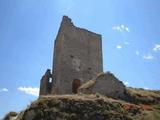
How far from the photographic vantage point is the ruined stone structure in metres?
25.5

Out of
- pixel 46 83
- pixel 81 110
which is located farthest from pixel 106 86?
pixel 46 83

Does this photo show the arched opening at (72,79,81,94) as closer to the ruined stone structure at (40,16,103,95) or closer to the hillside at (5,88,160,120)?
the ruined stone structure at (40,16,103,95)

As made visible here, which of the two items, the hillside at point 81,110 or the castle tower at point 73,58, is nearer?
the hillside at point 81,110

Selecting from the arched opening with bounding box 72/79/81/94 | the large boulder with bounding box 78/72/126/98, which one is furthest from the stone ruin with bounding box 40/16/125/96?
the large boulder with bounding box 78/72/126/98

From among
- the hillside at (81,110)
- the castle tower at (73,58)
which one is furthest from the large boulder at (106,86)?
the castle tower at (73,58)

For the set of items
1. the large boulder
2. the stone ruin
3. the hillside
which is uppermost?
the stone ruin

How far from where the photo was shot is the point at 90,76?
87.9 feet

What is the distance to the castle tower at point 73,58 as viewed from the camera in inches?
1003

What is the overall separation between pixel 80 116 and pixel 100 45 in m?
16.4

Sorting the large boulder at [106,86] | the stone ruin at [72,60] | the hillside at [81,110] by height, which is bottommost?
the hillside at [81,110]

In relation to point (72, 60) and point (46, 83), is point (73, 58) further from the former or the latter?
point (46, 83)

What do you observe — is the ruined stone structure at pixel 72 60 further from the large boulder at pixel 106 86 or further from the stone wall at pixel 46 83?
the large boulder at pixel 106 86

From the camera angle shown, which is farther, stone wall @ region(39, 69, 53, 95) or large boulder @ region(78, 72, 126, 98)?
stone wall @ region(39, 69, 53, 95)

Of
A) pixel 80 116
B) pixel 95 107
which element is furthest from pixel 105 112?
pixel 80 116
